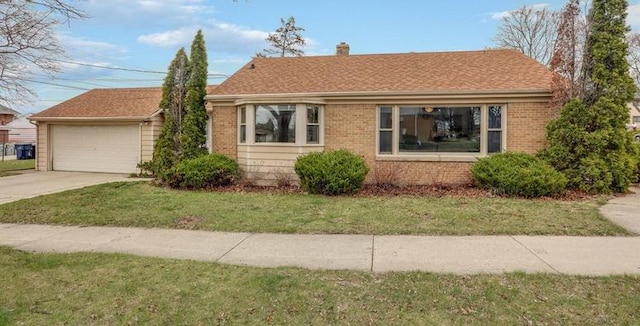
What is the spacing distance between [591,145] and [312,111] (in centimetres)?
748

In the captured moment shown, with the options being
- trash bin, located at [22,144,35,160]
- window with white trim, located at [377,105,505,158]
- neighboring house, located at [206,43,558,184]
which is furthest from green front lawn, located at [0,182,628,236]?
trash bin, located at [22,144,35,160]

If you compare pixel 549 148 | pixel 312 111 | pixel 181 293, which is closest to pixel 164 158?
pixel 312 111

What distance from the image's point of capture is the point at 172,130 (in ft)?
45.4

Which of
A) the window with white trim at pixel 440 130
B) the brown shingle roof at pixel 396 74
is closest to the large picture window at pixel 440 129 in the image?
the window with white trim at pixel 440 130

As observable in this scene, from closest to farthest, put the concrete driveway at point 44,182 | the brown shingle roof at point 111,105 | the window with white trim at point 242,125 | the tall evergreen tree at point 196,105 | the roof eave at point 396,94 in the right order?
the roof eave at point 396,94
the concrete driveway at point 44,182
the window with white trim at point 242,125
the tall evergreen tree at point 196,105
the brown shingle roof at point 111,105

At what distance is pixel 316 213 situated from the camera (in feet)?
28.1

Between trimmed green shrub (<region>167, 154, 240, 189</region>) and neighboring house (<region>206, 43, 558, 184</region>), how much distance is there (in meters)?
0.74

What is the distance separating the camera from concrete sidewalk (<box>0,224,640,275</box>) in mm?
5188

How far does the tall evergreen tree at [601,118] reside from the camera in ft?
35.1

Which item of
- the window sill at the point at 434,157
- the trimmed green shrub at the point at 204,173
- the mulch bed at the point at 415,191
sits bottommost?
the mulch bed at the point at 415,191

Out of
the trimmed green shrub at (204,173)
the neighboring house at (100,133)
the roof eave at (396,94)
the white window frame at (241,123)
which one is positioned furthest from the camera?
the neighboring house at (100,133)

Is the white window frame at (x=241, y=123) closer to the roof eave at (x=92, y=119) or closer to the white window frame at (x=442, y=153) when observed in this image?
the white window frame at (x=442, y=153)

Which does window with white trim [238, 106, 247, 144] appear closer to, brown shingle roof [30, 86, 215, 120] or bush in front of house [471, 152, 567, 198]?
brown shingle roof [30, 86, 215, 120]

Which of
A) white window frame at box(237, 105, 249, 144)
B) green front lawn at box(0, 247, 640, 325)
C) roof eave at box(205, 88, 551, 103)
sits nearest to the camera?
green front lawn at box(0, 247, 640, 325)
